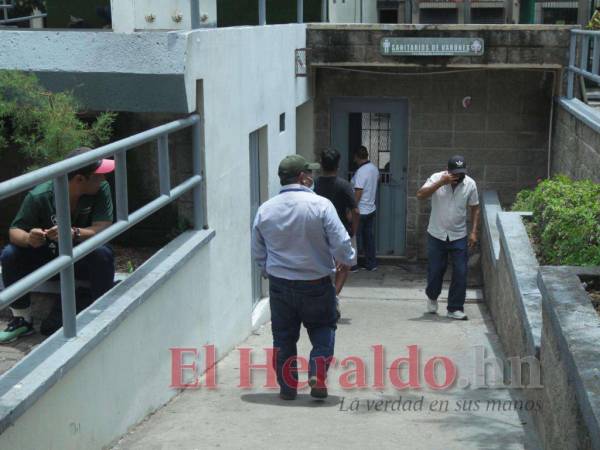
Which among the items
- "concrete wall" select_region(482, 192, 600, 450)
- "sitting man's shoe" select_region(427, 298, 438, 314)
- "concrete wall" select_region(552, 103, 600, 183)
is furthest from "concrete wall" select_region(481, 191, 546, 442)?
"concrete wall" select_region(552, 103, 600, 183)

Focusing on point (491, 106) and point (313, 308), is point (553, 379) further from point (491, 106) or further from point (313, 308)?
point (491, 106)

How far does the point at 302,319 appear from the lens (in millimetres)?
5738

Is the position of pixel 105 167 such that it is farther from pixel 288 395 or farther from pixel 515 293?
pixel 515 293

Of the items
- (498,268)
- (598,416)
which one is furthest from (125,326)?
(498,268)

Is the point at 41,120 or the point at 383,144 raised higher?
the point at 41,120

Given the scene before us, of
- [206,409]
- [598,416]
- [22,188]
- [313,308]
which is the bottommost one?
[206,409]

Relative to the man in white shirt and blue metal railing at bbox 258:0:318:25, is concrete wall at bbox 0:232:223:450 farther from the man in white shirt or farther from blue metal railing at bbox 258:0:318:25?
the man in white shirt

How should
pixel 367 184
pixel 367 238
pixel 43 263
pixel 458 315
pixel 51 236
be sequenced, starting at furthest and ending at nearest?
pixel 367 238 < pixel 367 184 < pixel 458 315 < pixel 43 263 < pixel 51 236

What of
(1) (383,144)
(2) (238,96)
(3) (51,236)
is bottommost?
(1) (383,144)

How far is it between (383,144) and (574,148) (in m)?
3.43

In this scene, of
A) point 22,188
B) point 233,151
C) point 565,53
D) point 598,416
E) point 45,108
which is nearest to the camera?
point 598,416

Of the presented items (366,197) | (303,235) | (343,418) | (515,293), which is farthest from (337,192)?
(366,197)

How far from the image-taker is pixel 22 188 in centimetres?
367

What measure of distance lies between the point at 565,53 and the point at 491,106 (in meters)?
1.39
